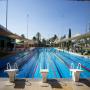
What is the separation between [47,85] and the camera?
6469 millimetres

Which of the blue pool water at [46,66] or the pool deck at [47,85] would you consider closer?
the pool deck at [47,85]

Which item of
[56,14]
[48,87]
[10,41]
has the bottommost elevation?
[48,87]

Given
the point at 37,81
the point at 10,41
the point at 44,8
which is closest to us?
the point at 37,81

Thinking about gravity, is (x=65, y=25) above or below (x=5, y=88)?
above

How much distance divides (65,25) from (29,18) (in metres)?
3.55

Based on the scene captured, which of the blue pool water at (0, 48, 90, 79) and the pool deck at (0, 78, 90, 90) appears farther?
the blue pool water at (0, 48, 90, 79)

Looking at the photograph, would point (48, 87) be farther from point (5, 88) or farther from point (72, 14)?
point (72, 14)

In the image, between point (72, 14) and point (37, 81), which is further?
point (72, 14)

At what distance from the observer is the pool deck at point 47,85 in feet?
20.2

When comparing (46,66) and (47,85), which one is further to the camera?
(46,66)

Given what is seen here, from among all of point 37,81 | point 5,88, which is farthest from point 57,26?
point 5,88

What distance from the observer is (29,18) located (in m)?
13.1

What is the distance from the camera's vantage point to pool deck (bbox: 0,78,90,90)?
6.14m

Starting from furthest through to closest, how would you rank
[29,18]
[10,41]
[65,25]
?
[10,41], [65,25], [29,18]
